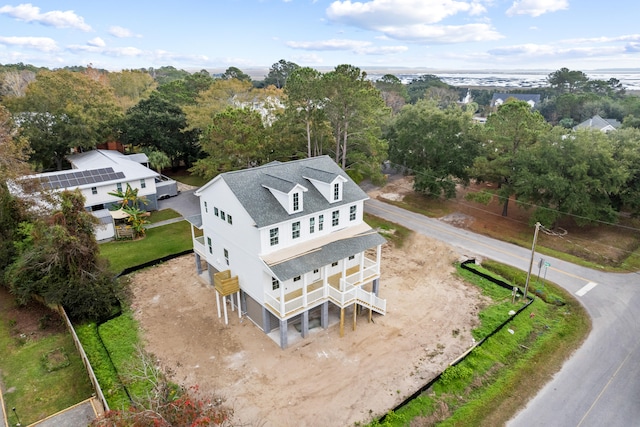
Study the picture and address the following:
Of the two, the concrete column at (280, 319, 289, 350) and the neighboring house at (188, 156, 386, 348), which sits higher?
the neighboring house at (188, 156, 386, 348)

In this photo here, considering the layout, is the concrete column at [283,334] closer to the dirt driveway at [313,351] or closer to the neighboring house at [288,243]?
the neighboring house at [288,243]

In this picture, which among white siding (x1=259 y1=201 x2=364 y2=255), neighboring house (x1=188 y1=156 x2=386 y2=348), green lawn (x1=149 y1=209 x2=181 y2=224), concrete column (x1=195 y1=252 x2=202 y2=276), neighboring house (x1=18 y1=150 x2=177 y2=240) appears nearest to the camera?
white siding (x1=259 y1=201 x2=364 y2=255)

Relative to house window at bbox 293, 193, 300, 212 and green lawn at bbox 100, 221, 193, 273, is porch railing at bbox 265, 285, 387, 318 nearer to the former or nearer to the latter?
house window at bbox 293, 193, 300, 212

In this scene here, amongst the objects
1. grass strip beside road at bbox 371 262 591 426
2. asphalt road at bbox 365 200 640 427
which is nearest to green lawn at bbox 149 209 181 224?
asphalt road at bbox 365 200 640 427

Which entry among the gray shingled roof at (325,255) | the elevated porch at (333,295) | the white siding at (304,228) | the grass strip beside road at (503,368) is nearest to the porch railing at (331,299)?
the elevated porch at (333,295)

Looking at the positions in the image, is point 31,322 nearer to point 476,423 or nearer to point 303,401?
point 303,401

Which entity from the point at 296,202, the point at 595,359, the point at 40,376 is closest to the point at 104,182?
the point at 40,376
